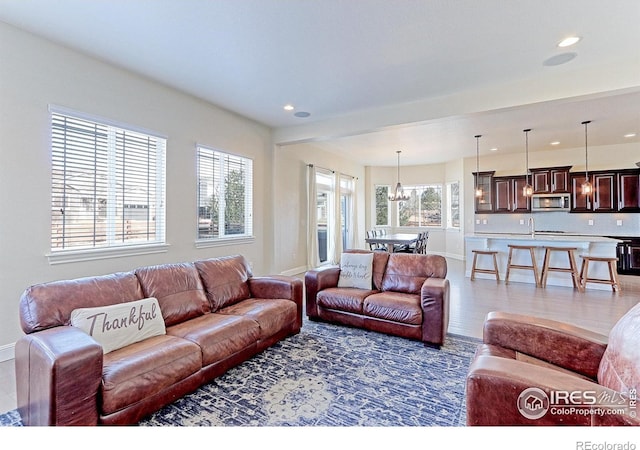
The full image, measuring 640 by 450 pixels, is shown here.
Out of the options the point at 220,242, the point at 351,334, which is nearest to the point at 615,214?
the point at 351,334

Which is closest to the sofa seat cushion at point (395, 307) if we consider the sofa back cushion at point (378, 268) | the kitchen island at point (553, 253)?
the sofa back cushion at point (378, 268)

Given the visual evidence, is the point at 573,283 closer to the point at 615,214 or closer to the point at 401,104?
the point at 615,214

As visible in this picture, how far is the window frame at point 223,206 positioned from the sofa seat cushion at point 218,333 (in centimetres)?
219

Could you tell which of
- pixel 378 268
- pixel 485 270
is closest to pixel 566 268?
pixel 485 270

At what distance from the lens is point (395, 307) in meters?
3.18

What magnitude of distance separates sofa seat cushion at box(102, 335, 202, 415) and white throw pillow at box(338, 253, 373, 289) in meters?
2.07

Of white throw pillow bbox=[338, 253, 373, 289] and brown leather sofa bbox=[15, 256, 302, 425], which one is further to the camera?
white throw pillow bbox=[338, 253, 373, 289]

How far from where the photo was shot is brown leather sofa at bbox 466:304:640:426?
1.15 m

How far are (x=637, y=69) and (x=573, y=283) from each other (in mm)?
3752

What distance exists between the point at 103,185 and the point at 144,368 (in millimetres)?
2510

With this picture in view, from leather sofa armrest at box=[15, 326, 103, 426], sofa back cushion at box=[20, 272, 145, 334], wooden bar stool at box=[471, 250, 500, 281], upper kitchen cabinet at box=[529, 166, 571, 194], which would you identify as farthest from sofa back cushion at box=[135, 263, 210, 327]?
upper kitchen cabinet at box=[529, 166, 571, 194]

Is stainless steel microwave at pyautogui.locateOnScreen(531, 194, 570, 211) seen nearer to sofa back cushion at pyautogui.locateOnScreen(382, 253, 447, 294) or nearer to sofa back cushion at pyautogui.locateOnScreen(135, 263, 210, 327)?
sofa back cushion at pyautogui.locateOnScreen(382, 253, 447, 294)

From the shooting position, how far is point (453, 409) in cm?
205

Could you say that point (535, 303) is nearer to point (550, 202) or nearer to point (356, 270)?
point (356, 270)
